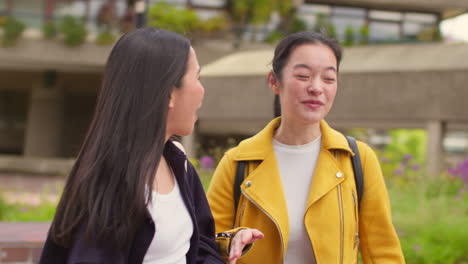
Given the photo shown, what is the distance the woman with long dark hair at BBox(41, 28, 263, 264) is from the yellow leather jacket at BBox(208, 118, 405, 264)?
0.52 m

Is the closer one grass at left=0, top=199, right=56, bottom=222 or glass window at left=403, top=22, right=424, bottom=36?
grass at left=0, top=199, right=56, bottom=222

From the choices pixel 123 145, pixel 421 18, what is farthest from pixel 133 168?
pixel 421 18

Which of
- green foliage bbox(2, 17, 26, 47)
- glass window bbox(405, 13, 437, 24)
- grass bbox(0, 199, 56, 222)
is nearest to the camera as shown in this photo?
grass bbox(0, 199, 56, 222)

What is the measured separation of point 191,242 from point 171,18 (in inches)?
867

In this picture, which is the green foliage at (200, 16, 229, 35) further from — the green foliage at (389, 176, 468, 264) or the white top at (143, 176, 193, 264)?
the white top at (143, 176, 193, 264)

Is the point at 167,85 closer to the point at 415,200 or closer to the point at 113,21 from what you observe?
the point at 415,200

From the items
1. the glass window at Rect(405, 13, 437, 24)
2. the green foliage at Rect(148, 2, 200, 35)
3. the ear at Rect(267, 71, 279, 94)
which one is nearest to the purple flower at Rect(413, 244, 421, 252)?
the ear at Rect(267, 71, 279, 94)

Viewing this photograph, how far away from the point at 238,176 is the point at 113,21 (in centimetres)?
2342

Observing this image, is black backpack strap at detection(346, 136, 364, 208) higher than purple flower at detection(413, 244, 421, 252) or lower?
higher

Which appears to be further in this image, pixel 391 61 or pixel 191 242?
pixel 391 61

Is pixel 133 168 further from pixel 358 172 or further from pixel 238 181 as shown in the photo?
pixel 358 172

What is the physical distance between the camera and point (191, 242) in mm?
1834

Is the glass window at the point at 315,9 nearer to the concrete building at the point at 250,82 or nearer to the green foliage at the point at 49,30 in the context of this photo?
the concrete building at the point at 250,82

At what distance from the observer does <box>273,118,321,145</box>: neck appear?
→ 2350 mm
